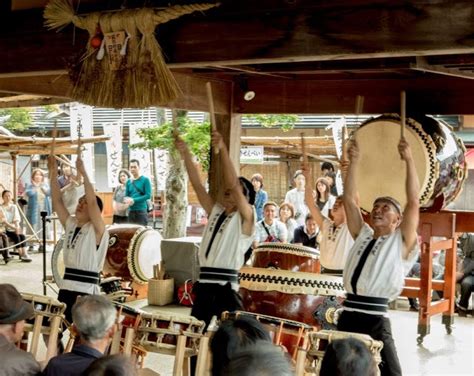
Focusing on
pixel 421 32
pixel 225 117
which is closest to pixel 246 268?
pixel 225 117

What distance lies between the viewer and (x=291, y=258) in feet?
19.2

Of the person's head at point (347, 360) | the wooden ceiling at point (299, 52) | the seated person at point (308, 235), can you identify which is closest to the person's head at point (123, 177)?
the seated person at point (308, 235)

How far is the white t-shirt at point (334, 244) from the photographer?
5.71 metres

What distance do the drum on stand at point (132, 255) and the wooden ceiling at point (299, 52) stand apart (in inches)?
130

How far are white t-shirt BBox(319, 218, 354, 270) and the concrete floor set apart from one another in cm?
104

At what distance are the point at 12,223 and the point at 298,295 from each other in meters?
7.51

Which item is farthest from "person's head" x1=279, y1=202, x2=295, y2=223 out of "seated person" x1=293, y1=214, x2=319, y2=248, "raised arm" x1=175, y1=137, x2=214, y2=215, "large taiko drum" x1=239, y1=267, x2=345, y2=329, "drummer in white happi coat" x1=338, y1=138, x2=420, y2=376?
"drummer in white happi coat" x1=338, y1=138, x2=420, y2=376

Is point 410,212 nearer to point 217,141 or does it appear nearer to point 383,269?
point 383,269

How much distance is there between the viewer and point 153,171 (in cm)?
1370

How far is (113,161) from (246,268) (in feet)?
25.6

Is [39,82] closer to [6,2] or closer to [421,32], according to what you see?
[6,2]

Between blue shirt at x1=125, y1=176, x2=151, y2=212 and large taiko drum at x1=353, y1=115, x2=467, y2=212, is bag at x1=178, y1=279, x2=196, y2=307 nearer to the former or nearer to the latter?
blue shirt at x1=125, y1=176, x2=151, y2=212

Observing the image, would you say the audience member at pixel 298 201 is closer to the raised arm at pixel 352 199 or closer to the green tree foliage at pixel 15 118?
the raised arm at pixel 352 199

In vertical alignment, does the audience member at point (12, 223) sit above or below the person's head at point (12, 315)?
below
